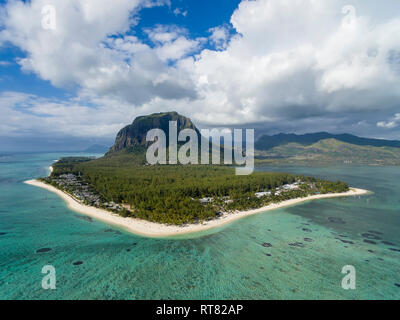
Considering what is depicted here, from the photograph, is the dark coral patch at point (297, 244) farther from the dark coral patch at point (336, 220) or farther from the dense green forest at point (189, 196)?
the dark coral patch at point (336, 220)

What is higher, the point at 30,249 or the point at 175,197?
the point at 175,197

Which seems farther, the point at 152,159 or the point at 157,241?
the point at 152,159

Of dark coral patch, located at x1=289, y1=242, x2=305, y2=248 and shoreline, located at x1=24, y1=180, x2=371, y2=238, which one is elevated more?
shoreline, located at x1=24, y1=180, x2=371, y2=238

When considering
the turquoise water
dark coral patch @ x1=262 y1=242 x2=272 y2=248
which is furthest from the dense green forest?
dark coral patch @ x1=262 y1=242 x2=272 y2=248

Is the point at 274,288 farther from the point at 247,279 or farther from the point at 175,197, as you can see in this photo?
the point at 175,197

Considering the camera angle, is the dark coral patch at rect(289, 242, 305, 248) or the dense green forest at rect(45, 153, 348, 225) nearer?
the dark coral patch at rect(289, 242, 305, 248)

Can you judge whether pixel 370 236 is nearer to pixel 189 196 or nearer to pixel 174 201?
pixel 174 201

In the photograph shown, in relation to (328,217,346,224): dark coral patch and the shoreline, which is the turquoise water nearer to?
→ (328,217,346,224): dark coral patch

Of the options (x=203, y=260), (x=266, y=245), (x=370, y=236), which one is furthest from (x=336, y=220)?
(x=203, y=260)
